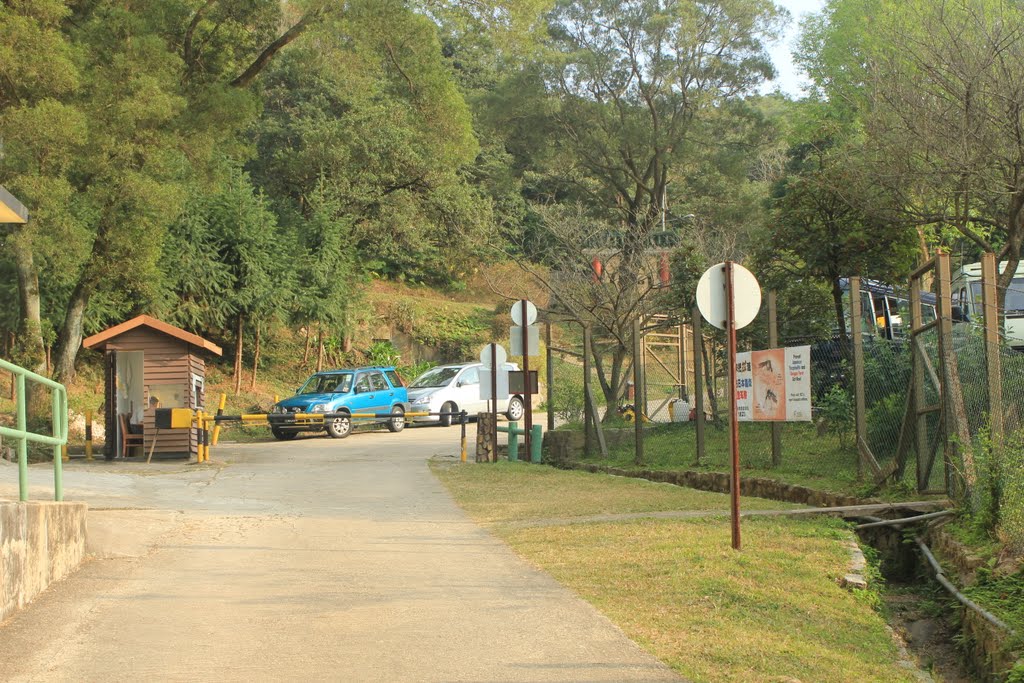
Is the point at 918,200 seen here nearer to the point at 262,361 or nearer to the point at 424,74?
the point at 424,74

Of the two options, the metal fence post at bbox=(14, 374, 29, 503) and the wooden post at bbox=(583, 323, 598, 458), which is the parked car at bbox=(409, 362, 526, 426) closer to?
the wooden post at bbox=(583, 323, 598, 458)

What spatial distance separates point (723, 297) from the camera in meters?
9.65

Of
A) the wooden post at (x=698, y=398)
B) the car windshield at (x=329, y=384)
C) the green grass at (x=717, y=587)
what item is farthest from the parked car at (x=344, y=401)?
the green grass at (x=717, y=587)

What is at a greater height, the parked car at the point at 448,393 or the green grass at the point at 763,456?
the parked car at the point at 448,393

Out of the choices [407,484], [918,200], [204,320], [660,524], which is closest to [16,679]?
[660,524]

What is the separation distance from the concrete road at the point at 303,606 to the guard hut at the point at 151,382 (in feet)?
26.4

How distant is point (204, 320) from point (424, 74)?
11848 millimetres

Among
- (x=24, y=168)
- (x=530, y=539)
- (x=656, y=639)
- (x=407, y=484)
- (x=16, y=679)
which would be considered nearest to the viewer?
(x=16, y=679)

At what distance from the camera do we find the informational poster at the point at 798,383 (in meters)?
13.7

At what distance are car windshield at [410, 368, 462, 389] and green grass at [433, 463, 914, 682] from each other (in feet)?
62.1

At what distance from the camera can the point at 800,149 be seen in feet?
147

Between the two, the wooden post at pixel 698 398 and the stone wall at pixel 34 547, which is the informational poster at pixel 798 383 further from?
the stone wall at pixel 34 547

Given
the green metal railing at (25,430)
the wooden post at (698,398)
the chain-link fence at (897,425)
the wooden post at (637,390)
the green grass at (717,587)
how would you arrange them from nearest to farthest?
1. the green grass at (717,587)
2. the green metal railing at (25,430)
3. the chain-link fence at (897,425)
4. the wooden post at (698,398)
5. the wooden post at (637,390)

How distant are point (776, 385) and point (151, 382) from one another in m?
12.6
